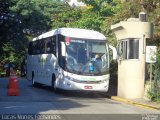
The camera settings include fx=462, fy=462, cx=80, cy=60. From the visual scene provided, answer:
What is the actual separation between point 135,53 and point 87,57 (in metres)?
2.50

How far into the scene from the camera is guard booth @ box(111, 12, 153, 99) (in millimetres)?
22828

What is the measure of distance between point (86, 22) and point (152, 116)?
20.0m

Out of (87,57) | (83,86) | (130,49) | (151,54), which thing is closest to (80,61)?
(87,57)

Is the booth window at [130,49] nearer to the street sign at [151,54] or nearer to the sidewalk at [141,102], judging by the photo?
the street sign at [151,54]

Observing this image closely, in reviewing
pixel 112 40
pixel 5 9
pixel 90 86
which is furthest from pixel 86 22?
pixel 90 86

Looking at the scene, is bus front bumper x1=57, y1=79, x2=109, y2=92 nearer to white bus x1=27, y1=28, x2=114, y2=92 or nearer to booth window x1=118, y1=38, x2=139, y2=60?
white bus x1=27, y1=28, x2=114, y2=92

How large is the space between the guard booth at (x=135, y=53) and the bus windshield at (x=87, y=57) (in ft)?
4.40

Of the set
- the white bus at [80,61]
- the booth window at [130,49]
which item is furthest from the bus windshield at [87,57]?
the booth window at [130,49]

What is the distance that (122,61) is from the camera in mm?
24109

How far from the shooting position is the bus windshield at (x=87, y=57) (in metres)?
23.8

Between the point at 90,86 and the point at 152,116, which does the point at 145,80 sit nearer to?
the point at 90,86

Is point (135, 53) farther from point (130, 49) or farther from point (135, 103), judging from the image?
point (135, 103)

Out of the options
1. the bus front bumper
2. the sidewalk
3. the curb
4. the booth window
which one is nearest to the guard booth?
the booth window

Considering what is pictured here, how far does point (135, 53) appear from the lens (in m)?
23.2
